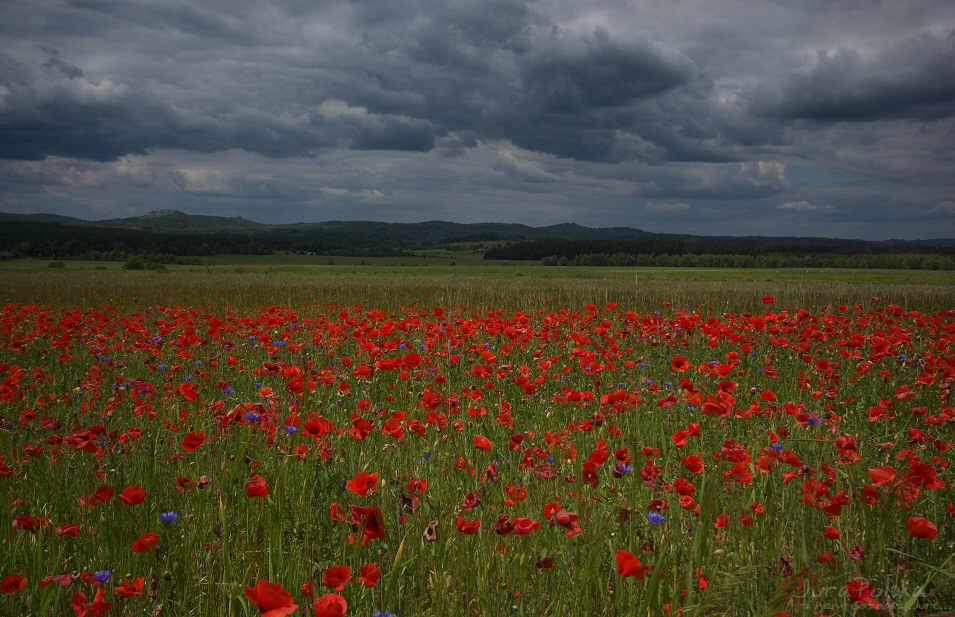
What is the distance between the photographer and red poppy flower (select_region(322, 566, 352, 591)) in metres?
1.24

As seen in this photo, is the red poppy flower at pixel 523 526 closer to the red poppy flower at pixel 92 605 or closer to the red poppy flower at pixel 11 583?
the red poppy flower at pixel 92 605

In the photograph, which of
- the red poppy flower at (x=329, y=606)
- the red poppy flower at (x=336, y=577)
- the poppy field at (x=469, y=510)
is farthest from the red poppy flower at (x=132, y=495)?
the red poppy flower at (x=329, y=606)

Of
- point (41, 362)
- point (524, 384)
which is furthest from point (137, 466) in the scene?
point (41, 362)

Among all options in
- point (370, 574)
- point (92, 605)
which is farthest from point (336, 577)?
point (92, 605)

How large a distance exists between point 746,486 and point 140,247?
365 feet

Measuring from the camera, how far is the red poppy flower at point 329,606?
3.38 ft

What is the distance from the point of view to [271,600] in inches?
39.3

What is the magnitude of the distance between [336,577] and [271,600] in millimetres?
289

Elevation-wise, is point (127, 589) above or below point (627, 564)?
below

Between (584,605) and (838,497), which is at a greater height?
(838,497)

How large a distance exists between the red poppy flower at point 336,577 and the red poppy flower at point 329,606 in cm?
18

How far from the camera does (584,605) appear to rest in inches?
70.5

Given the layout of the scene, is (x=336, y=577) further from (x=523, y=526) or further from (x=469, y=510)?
(x=469, y=510)

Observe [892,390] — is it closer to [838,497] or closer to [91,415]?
[838,497]
